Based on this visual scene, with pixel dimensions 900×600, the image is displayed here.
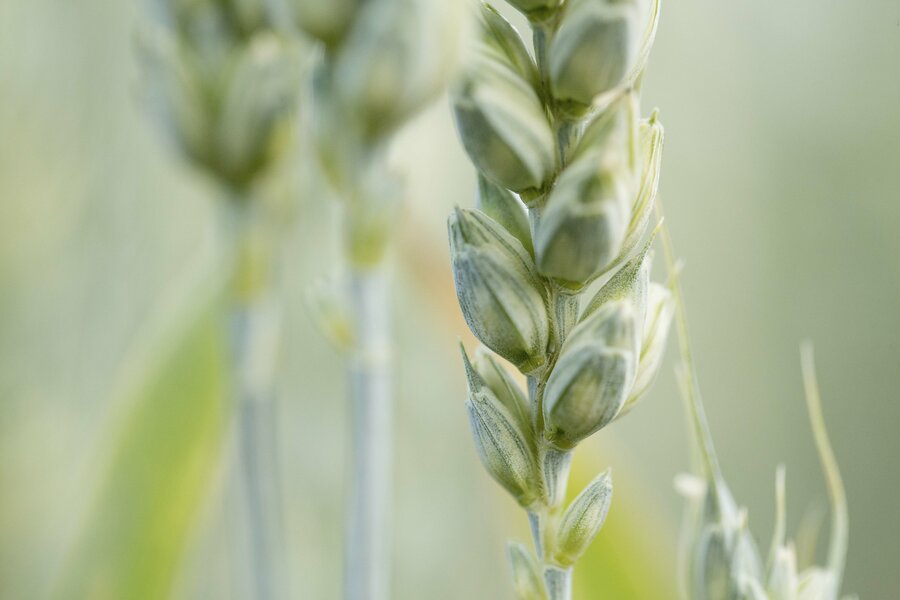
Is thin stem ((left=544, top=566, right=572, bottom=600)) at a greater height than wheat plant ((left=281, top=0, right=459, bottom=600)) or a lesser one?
lesser

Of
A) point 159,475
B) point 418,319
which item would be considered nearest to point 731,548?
point 159,475

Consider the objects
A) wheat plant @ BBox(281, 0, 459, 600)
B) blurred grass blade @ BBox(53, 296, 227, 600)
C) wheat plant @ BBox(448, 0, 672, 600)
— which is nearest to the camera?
wheat plant @ BBox(448, 0, 672, 600)

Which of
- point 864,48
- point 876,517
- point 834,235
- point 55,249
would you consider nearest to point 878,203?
point 834,235

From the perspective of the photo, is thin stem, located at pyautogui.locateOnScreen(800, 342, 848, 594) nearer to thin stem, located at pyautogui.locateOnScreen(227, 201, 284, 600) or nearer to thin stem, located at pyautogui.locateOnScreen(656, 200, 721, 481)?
thin stem, located at pyautogui.locateOnScreen(656, 200, 721, 481)

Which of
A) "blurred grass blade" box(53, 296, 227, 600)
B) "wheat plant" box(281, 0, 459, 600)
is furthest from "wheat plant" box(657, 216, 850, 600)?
"blurred grass blade" box(53, 296, 227, 600)

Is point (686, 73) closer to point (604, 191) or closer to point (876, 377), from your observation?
point (876, 377)

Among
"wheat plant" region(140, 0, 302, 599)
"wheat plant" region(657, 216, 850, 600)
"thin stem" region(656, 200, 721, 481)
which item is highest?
"wheat plant" region(140, 0, 302, 599)

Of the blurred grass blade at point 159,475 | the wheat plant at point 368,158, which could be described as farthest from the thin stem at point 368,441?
the blurred grass blade at point 159,475
